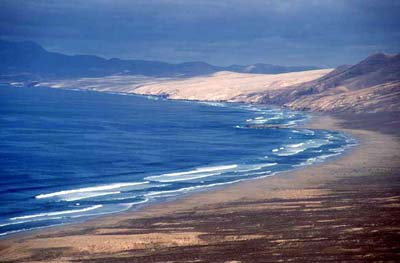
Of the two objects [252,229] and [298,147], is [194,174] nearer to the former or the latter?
[298,147]

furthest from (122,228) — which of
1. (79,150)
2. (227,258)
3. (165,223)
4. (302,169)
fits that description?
(79,150)

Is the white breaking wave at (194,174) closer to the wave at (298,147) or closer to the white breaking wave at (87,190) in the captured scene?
the white breaking wave at (87,190)

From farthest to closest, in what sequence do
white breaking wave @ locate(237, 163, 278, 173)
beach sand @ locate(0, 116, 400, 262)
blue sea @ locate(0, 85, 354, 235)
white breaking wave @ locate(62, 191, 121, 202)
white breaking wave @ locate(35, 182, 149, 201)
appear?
white breaking wave @ locate(237, 163, 278, 173)
white breaking wave @ locate(35, 182, 149, 201)
white breaking wave @ locate(62, 191, 121, 202)
blue sea @ locate(0, 85, 354, 235)
beach sand @ locate(0, 116, 400, 262)

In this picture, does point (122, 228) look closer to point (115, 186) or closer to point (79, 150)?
point (115, 186)

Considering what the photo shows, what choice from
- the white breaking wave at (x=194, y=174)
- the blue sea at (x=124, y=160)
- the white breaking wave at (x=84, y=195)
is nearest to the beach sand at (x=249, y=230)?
the blue sea at (x=124, y=160)

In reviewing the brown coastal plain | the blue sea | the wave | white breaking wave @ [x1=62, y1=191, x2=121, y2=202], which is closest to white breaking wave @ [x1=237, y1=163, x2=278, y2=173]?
the blue sea

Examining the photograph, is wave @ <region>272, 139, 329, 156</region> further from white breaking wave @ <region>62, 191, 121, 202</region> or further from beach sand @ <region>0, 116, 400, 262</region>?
white breaking wave @ <region>62, 191, 121, 202</region>
